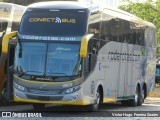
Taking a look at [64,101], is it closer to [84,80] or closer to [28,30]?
[84,80]

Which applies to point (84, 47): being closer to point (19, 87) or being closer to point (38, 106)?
point (19, 87)

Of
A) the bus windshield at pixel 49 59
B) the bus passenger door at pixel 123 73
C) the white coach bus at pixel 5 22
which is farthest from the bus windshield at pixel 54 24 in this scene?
the bus passenger door at pixel 123 73

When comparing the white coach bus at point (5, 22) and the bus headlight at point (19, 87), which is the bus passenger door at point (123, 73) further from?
the bus headlight at point (19, 87)

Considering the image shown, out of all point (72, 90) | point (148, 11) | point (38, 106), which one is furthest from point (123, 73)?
point (148, 11)

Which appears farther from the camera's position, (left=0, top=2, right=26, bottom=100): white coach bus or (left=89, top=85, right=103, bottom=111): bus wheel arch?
(left=0, top=2, right=26, bottom=100): white coach bus

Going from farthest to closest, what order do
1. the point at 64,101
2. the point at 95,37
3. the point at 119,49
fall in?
the point at 119,49 < the point at 95,37 < the point at 64,101

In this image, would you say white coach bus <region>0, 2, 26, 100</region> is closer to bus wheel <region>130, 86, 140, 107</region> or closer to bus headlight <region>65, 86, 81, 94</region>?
bus headlight <region>65, 86, 81, 94</region>

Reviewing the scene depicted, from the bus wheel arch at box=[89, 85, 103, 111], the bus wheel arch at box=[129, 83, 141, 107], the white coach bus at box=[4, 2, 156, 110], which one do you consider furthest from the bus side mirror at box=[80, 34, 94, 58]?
the bus wheel arch at box=[129, 83, 141, 107]

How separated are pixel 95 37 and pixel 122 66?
4265mm

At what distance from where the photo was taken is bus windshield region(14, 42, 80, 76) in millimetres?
17453

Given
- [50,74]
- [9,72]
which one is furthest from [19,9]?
[50,74]

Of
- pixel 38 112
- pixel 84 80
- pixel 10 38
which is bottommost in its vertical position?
pixel 38 112

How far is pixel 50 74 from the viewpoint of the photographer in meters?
17.4

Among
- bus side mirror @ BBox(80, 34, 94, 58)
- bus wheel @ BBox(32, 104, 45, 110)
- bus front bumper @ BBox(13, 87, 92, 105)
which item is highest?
bus side mirror @ BBox(80, 34, 94, 58)
